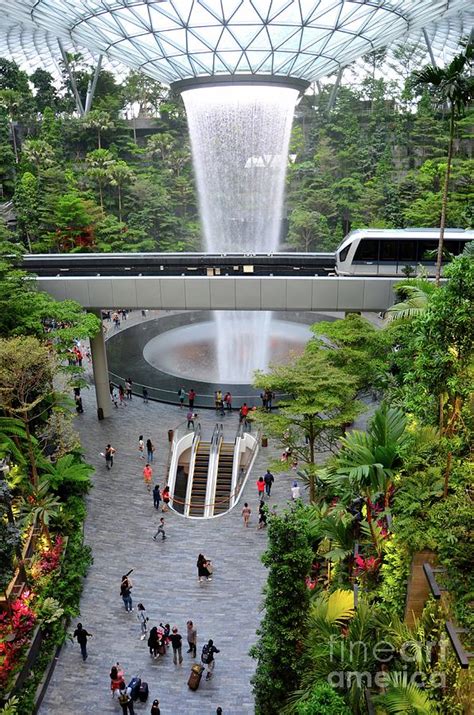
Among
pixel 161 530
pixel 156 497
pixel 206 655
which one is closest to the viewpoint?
pixel 206 655

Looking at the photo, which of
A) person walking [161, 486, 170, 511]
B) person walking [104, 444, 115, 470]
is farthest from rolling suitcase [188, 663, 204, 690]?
person walking [104, 444, 115, 470]

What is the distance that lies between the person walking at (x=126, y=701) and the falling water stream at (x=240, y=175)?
63.9 ft

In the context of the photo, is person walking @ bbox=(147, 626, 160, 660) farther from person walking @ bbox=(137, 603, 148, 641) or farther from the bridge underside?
the bridge underside

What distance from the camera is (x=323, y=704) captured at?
8.15 m

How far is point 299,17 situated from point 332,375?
2336 centimetres

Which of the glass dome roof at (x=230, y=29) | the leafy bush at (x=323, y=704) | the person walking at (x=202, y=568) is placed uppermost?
the glass dome roof at (x=230, y=29)

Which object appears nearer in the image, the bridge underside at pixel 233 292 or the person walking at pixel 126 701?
the person walking at pixel 126 701

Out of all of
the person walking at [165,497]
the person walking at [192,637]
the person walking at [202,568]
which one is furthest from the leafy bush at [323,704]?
the person walking at [165,497]

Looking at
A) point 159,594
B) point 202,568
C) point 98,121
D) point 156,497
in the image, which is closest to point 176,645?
point 159,594

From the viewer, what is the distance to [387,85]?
63375mm

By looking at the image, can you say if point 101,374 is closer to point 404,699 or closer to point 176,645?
point 176,645

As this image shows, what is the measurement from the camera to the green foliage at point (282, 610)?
9.38m

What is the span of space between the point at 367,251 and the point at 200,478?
39.9 ft

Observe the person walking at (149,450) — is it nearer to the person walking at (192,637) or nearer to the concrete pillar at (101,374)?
the concrete pillar at (101,374)
